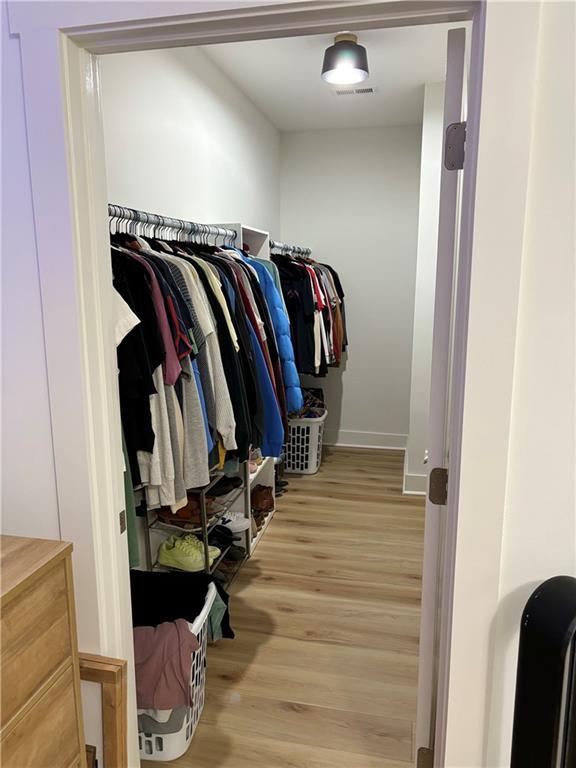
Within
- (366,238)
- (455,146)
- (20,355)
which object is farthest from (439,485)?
(366,238)

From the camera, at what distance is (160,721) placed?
5.80 feet

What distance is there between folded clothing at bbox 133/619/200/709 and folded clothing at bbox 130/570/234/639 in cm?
12

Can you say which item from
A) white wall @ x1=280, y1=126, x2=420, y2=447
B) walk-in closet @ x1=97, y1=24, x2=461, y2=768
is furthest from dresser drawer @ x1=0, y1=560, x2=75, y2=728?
white wall @ x1=280, y1=126, x2=420, y2=447

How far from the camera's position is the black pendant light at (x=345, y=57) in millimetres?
2879

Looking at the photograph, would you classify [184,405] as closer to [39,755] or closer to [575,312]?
[39,755]

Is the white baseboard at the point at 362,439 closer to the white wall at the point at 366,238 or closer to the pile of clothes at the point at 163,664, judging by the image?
the white wall at the point at 366,238

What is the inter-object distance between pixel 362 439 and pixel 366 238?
5.78 ft

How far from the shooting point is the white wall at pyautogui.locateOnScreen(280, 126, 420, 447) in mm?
4637

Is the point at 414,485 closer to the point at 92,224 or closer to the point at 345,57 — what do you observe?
the point at 345,57

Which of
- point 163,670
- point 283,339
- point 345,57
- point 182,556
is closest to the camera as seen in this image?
point 163,670

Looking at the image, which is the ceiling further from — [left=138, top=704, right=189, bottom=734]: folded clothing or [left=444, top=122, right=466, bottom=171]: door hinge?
[left=138, top=704, right=189, bottom=734]: folded clothing

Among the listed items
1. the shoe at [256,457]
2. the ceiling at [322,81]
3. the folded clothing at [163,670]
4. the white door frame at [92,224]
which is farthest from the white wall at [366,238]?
the white door frame at [92,224]

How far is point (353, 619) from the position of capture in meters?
2.58

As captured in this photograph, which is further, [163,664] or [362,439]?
[362,439]
